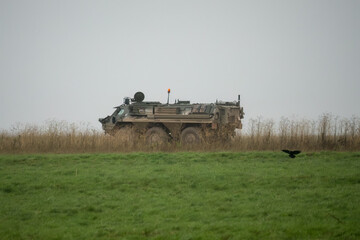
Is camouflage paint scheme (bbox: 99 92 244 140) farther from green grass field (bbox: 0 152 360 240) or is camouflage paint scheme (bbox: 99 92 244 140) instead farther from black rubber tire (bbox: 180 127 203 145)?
green grass field (bbox: 0 152 360 240)

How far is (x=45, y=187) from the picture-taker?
10953 millimetres

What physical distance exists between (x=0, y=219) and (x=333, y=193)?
6.57 meters

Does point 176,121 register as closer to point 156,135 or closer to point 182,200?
point 156,135

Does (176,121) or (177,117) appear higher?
(177,117)

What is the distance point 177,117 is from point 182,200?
1227 cm

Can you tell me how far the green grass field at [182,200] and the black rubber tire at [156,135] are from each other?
655 cm

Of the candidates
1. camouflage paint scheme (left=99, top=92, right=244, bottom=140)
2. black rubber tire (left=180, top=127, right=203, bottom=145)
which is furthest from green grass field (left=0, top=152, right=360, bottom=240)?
camouflage paint scheme (left=99, top=92, right=244, bottom=140)

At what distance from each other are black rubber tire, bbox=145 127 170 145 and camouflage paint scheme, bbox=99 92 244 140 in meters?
0.25

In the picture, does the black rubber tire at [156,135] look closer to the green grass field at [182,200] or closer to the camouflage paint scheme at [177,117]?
the camouflage paint scheme at [177,117]

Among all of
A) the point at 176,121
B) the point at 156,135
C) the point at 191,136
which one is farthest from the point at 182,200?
the point at 156,135

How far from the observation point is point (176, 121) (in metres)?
21.1

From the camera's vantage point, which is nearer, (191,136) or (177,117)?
(191,136)

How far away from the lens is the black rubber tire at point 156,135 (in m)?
21.2

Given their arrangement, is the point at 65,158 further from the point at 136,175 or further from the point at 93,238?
the point at 93,238
